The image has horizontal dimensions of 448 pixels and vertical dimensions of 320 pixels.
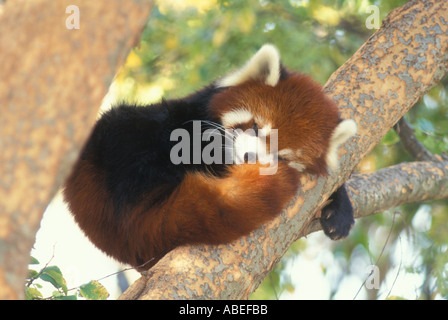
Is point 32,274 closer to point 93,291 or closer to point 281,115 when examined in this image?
point 93,291

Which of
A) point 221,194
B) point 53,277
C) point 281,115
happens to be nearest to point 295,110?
point 281,115

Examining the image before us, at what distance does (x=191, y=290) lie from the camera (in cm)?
196

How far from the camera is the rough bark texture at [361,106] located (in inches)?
84.0

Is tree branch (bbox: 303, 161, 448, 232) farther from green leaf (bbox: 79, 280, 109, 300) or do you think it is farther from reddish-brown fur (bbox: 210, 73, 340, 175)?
green leaf (bbox: 79, 280, 109, 300)

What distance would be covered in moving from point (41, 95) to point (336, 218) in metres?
2.28

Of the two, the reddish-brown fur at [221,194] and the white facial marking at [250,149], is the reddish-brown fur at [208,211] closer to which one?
the reddish-brown fur at [221,194]

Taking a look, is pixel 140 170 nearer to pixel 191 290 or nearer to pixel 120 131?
pixel 120 131

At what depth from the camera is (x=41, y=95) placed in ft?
3.57

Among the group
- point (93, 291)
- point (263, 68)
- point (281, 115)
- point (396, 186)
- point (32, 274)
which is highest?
point (263, 68)

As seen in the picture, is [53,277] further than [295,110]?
No

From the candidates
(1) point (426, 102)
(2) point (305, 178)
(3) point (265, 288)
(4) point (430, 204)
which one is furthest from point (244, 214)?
(1) point (426, 102)

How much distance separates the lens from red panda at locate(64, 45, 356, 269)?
85.4 inches

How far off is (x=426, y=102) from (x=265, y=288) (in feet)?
9.09

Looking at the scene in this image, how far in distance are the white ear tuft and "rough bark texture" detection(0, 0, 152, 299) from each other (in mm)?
1664
